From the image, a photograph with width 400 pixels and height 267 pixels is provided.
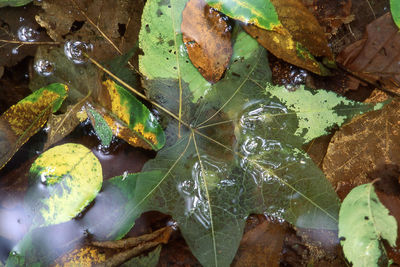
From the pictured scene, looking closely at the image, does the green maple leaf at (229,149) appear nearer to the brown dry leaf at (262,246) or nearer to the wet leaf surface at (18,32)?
the brown dry leaf at (262,246)

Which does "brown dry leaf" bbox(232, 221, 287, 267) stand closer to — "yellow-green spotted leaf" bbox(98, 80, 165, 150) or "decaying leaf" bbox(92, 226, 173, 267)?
"decaying leaf" bbox(92, 226, 173, 267)

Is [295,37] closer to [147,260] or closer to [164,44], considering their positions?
[164,44]

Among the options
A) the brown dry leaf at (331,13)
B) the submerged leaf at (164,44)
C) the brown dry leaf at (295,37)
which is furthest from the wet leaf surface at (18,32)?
the brown dry leaf at (331,13)

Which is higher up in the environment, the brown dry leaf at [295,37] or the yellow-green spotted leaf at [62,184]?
the brown dry leaf at [295,37]

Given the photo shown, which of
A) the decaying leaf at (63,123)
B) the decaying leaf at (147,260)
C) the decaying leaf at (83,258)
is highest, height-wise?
the decaying leaf at (63,123)

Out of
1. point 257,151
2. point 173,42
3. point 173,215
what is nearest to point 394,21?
point 257,151

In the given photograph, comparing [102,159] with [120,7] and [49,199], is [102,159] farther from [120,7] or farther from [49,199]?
[120,7]
